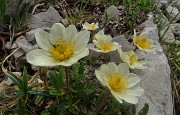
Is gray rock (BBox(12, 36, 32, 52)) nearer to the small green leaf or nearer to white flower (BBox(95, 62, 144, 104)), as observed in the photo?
the small green leaf

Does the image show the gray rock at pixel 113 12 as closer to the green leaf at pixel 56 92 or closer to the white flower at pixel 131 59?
the white flower at pixel 131 59

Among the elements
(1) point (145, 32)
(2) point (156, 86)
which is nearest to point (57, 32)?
(2) point (156, 86)

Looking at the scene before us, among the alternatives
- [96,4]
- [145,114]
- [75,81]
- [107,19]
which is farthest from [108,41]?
[96,4]

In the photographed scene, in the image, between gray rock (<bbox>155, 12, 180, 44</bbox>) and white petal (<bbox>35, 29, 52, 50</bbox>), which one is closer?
white petal (<bbox>35, 29, 52, 50</bbox>)

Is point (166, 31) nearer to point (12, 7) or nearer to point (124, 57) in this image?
point (124, 57)

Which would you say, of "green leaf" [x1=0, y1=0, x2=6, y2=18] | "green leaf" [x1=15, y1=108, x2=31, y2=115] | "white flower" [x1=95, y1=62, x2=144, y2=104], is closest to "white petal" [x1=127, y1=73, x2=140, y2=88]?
"white flower" [x1=95, y1=62, x2=144, y2=104]
